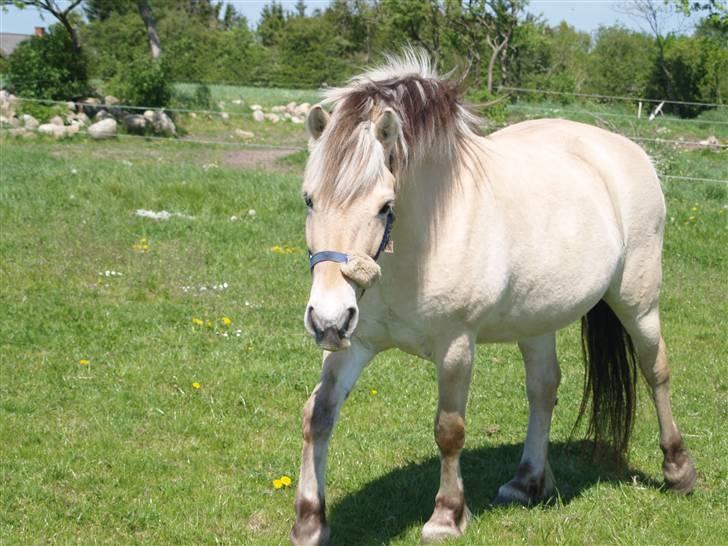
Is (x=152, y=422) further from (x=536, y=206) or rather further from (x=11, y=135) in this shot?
(x=11, y=135)

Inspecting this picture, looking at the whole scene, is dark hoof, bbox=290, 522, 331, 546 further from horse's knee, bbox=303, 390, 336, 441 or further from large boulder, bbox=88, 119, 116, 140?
large boulder, bbox=88, 119, 116, 140

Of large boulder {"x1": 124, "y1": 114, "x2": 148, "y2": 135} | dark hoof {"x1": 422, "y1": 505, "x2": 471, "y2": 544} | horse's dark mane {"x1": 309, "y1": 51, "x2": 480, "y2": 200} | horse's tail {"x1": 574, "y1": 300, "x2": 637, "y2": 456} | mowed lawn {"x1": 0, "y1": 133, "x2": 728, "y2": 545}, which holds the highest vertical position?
horse's dark mane {"x1": 309, "y1": 51, "x2": 480, "y2": 200}

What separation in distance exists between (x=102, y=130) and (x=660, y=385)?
56.9 feet

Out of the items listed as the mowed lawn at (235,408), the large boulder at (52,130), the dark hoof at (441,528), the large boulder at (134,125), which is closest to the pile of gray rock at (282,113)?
the large boulder at (134,125)

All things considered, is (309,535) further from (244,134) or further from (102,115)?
(244,134)

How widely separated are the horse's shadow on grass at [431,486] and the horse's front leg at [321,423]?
273mm

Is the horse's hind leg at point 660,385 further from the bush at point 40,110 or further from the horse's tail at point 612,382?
the bush at point 40,110

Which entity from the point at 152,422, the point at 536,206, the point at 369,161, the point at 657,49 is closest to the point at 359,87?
the point at 369,161

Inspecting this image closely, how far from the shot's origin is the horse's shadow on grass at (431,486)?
4.08 meters

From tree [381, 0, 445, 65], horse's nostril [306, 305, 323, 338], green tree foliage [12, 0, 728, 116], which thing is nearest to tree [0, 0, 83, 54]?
green tree foliage [12, 0, 728, 116]

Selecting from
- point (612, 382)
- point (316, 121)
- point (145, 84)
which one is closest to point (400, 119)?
point (316, 121)

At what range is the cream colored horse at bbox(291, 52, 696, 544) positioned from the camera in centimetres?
316

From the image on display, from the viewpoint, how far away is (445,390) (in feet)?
12.4

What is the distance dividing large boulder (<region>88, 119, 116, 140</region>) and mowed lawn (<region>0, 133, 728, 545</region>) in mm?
9799
